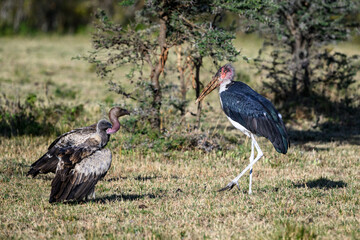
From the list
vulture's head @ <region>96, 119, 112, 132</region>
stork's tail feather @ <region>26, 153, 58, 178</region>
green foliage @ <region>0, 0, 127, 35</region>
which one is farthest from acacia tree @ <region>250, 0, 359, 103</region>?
green foliage @ <region>0, 0, 127, 35</region>

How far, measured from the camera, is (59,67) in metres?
24.1

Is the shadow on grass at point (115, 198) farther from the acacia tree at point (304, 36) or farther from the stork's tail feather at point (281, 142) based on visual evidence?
the acacia tree at point (304, 36)

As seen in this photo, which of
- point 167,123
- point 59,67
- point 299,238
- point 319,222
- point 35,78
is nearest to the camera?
point 299,238

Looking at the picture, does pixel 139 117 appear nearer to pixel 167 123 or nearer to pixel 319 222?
pixel 167 123

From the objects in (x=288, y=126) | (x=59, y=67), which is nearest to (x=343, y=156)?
(x=288, y=126)

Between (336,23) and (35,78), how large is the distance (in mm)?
11858

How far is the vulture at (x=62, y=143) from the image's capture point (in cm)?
793

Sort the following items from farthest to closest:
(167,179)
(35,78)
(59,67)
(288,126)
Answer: (59,67)
(35,78)
(288,126)
(167,179)

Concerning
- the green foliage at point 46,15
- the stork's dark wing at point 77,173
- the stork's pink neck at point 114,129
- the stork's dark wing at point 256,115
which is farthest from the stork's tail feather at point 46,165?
the green foliage at point 46,15

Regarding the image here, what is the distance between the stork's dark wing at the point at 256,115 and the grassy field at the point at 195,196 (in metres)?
0.83

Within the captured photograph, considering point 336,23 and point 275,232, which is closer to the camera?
point 275,232

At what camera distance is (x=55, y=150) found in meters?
8.28

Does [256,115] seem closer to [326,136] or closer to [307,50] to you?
[326,136]

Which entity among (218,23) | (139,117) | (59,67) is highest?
(218,23)
